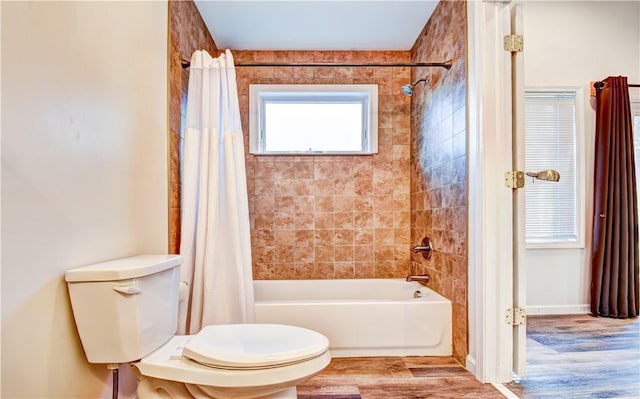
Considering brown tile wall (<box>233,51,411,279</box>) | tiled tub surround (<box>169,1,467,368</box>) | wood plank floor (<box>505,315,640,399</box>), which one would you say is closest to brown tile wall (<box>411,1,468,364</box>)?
tiled tub surround (<box>169,1,467,368</box>)

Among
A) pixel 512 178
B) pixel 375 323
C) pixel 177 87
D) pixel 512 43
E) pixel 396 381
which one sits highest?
pixel 512 43

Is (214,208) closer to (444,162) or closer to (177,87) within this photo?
(177,87)

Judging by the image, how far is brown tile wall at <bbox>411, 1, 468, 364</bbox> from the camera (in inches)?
78.9

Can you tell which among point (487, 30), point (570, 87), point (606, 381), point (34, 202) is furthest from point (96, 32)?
point (570, 87)

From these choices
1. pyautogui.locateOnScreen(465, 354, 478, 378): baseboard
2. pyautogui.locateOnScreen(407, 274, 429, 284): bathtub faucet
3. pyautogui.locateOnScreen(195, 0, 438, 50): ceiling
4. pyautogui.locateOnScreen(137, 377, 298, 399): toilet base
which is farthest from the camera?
pyautogui.locateOnScreen(407, 274, 429, 284): bathtub faucet

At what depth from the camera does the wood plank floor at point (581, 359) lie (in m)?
1.69

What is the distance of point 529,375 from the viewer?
185 cm

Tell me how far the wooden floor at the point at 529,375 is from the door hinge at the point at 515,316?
31 centimetres

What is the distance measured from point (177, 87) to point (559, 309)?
342 cm

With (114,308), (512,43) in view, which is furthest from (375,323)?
(512,43)

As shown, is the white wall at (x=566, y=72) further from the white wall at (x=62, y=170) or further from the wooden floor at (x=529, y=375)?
the white wall at (x=62, y=170)

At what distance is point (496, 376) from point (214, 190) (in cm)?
175

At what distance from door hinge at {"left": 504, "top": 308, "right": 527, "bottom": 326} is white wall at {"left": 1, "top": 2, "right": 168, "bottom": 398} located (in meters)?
1.77

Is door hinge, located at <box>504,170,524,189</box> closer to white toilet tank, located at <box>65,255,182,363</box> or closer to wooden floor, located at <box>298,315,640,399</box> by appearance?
wooden floor, located at <box>298,315,640,399</box>
